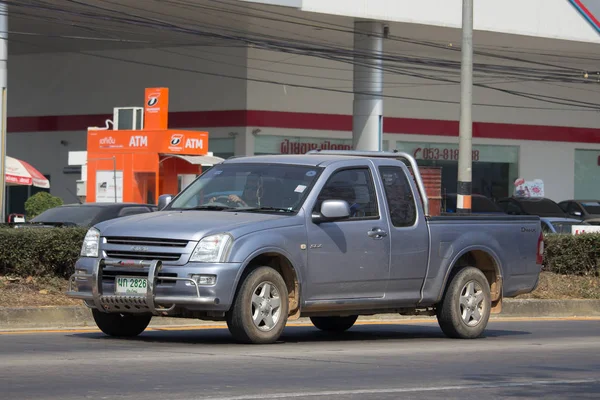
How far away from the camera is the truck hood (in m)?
10.6

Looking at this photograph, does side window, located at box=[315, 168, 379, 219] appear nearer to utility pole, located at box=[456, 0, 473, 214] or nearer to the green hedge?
the green hedge

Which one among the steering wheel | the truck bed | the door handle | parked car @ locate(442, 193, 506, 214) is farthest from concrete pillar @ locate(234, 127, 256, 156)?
the steering wheel

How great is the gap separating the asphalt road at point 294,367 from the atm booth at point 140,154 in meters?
18.9

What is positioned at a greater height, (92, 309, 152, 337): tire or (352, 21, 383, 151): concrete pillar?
(352, 21, 383, 151): concrete pillar

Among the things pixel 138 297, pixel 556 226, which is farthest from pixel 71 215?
pixel 556 226

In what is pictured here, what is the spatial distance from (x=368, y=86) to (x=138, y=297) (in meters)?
28.2

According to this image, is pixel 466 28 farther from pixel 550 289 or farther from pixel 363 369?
pixel 363 369

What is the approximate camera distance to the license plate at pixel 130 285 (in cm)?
1055

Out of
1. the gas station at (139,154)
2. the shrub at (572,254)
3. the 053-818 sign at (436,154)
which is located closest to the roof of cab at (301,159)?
the shrub at (572,254)

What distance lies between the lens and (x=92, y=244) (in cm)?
1105

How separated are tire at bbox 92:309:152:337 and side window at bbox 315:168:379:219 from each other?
88.0 inches

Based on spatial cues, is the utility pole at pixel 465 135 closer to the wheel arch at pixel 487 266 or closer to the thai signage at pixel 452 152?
the wheel arch at pixel 487 266

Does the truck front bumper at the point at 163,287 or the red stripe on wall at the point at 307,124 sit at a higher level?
the red stripe on wall at the point at 307,124

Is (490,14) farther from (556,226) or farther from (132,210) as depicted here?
(132,210)
